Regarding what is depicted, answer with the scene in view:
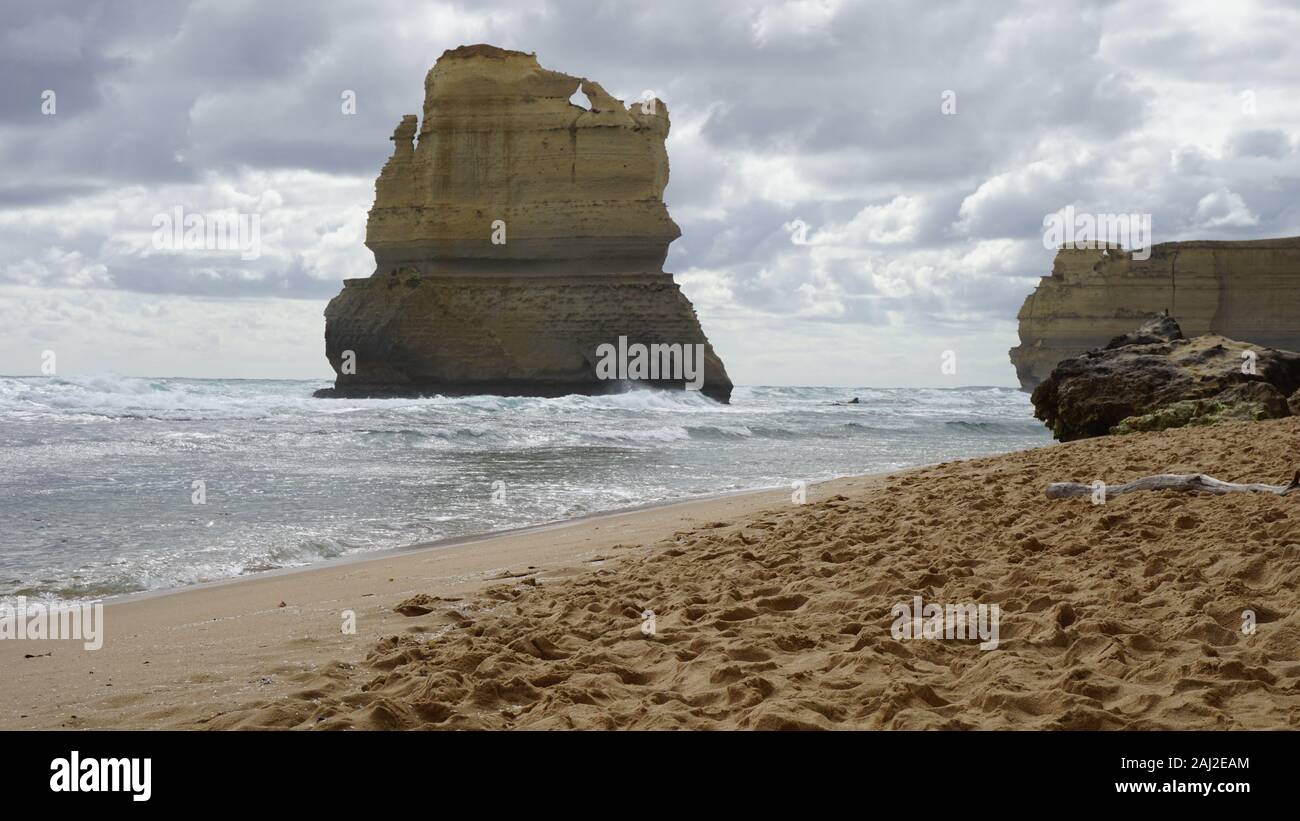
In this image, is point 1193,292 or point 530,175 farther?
point 1193,292

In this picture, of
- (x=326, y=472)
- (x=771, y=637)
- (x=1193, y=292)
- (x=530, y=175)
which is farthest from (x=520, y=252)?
(x=771, y=637)

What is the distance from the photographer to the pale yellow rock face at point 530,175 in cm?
3984

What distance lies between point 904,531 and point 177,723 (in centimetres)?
409

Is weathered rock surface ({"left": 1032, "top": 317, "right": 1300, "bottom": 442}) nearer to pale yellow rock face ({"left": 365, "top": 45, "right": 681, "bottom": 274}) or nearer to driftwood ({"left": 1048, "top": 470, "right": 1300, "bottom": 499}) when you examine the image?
driftwood ({"left": 1048, "top": 470, "right": 1300, "bottom": 499})

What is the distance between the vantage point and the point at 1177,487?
6152 mm

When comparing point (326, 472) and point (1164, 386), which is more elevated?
point (1164, 386)

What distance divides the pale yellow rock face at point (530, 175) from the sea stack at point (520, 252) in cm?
5

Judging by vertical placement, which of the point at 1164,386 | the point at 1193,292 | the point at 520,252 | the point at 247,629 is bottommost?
the point at 247,629

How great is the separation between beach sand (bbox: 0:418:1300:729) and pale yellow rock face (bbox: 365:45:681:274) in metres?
34.1

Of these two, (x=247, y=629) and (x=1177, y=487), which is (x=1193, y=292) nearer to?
(x=1177, y=487)

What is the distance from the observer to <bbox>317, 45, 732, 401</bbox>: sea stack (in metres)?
39.8

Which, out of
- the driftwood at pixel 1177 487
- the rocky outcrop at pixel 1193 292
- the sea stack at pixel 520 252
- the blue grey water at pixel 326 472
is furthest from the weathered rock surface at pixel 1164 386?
the rocky outcrop at pixel 1193 292

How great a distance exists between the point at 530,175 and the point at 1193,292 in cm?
3426
